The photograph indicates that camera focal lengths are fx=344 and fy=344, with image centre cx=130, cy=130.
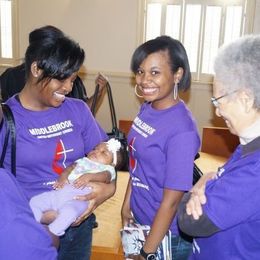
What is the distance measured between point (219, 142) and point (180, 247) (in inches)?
72.4

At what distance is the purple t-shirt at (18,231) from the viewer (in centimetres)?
73

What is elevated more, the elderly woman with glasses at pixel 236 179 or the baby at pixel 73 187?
the elderly woman with glasses at pixel 236 179

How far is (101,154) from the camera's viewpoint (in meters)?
1.60

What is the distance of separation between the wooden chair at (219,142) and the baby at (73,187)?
1.72 metres

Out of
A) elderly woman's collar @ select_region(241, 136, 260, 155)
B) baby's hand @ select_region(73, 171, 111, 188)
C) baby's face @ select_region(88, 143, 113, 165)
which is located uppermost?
elderly woman's collar @ select_region(241, 136, 260, 155)

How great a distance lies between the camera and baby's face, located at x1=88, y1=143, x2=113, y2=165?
157 centimetres

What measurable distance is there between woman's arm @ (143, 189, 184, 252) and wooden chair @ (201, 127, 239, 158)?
6.22ft

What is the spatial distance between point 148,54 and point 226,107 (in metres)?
0.58

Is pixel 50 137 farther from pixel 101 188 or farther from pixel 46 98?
pixel 101 188

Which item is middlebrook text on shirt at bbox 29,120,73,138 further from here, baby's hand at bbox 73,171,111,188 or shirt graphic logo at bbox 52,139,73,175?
baby's hand at bbox 73,171,111,188

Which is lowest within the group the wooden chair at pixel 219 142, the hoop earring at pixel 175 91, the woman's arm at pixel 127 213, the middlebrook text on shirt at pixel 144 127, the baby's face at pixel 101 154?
the wooden chair at pixel 219 142

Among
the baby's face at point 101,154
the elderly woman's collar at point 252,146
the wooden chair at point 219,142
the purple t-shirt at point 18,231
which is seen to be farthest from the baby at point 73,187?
the wooden chair at point 219,142

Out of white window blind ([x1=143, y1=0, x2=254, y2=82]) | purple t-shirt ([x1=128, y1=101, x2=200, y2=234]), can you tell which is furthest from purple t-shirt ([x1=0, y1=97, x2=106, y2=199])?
white window blind ([x1=143, y1=0, x2=254, y2=82])

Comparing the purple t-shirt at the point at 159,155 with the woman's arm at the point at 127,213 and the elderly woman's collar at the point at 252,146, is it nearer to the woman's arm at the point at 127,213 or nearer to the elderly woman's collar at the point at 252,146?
the woman's arm at the point at 127,213
